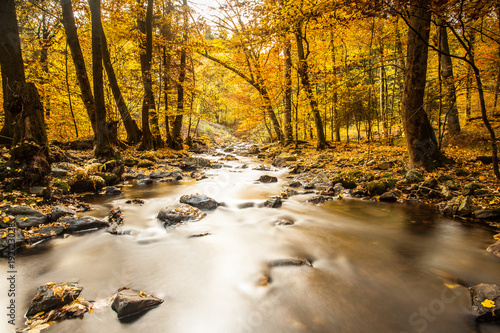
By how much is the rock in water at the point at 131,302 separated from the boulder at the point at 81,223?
2.25 m

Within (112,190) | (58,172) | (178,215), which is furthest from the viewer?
(112,190)

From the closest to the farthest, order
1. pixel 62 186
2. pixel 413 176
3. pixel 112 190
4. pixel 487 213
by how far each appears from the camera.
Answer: pixel 487 213 < pixel 62 186 < pixel 413 176 < pixel 112 190

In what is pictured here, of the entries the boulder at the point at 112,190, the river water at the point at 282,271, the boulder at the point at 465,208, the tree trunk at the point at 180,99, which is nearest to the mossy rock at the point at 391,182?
the river water at the point at 282,271

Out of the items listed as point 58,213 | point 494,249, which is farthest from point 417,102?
point 58,213

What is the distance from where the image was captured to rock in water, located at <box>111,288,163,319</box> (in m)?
2.37

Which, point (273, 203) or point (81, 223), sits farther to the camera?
point (273, 203)

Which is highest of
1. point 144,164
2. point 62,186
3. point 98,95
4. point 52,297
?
point 98,95

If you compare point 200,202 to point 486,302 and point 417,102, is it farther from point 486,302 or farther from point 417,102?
point 417,102

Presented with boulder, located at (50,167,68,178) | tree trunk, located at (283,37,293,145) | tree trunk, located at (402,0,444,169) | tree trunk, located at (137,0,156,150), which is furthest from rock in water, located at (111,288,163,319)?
tree trunk, located at (283,37,293,145)

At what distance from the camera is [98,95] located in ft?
27.2

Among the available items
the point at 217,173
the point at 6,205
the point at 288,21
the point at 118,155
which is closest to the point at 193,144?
the point at 217,173

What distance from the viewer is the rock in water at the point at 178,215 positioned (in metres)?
4.84

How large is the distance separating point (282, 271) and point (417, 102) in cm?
582

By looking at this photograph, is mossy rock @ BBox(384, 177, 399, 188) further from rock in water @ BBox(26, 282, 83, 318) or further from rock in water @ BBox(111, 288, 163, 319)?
rock in water @ BBox(26, 282, 83, 318)
